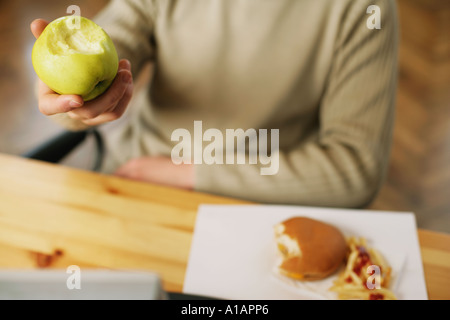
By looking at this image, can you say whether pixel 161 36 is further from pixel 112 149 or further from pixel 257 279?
pixel 257 279

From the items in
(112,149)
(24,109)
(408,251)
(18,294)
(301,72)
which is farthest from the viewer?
(24,109)

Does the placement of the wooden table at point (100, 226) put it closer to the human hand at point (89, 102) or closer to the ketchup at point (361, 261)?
the ketchup at point (361, 261)

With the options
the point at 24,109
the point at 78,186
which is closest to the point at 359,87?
the point at 78,186

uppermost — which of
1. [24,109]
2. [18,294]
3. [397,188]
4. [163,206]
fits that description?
[24,109]

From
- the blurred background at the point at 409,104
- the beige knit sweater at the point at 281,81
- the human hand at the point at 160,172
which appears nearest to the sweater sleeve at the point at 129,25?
the beige knit sweater at the point at 281,81

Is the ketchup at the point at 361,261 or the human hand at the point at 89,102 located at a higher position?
the human hand at the point at 89,102

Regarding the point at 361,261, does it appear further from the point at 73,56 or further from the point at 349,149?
the point at 73,56
